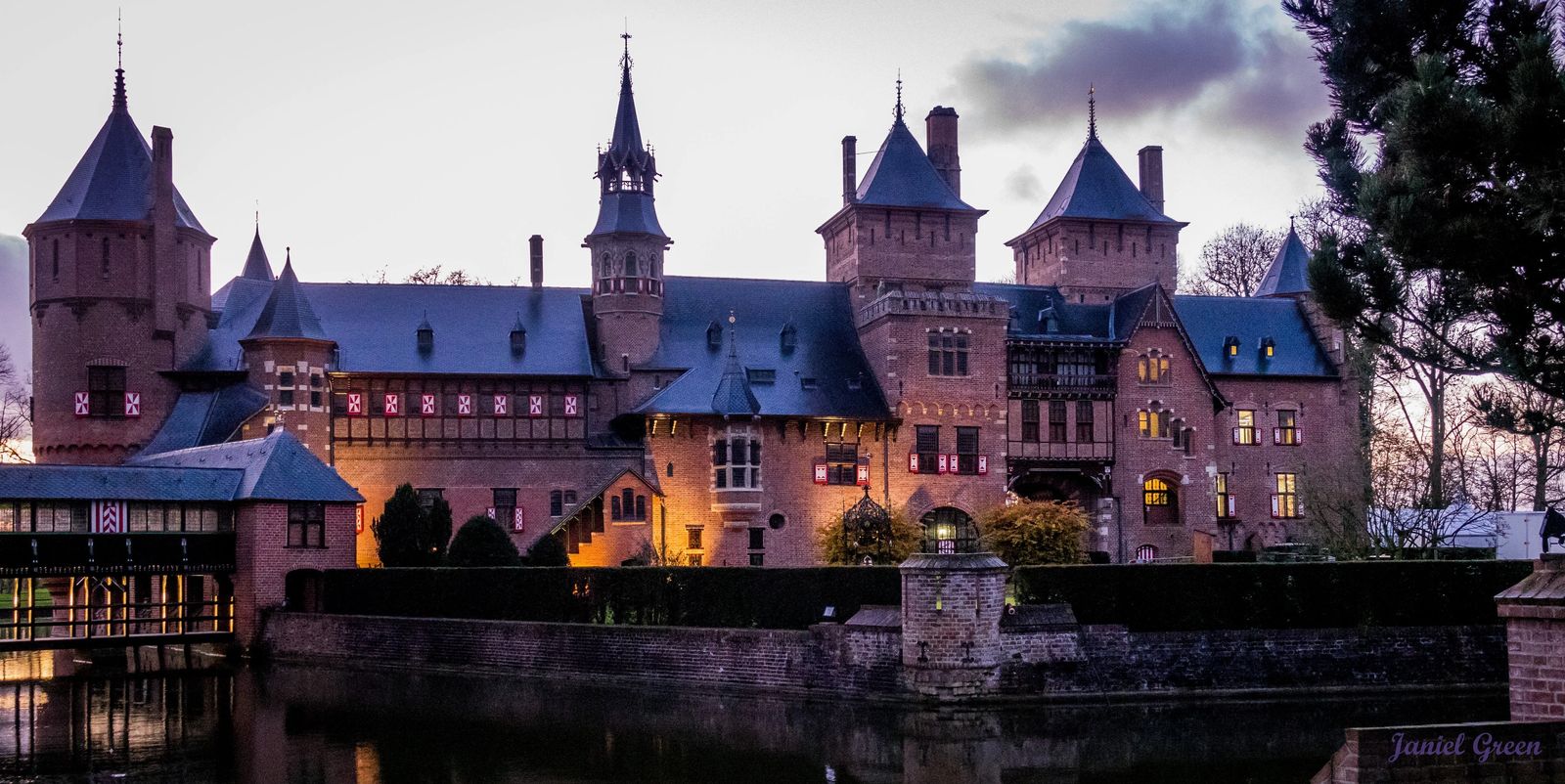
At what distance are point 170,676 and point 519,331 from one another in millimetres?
15545

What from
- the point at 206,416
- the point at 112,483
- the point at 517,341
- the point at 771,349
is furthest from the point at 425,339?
the point at 112,483

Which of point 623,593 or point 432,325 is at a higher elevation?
point 432,325

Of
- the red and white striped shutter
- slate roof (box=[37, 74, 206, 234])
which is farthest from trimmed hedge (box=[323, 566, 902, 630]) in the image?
slate roof (box=[37, 74, 206, 234])

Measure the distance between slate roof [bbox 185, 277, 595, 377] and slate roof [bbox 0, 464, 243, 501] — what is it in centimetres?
777

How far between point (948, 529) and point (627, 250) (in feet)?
40.7

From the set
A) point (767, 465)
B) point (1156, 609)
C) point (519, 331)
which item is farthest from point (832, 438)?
point (1156, 609)

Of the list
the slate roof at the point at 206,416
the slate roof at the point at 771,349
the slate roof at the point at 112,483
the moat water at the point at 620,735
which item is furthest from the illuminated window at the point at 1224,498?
the slate roof at the point at 112,483

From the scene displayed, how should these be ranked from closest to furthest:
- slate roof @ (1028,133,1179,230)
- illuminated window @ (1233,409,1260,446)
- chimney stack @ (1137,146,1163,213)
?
illuminated window @ (1233,409,1260,446), slate roof @ (1028,133,1179,230), chimney stack @ (1137,146,1163,213)

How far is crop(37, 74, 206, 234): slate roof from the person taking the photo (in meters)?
42.2

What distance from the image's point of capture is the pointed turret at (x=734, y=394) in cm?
4362

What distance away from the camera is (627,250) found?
45.6m

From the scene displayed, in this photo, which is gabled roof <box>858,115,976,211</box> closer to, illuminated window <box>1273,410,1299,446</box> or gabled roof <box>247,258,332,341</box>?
illuminated window <box>1273,410,1299,446</box>

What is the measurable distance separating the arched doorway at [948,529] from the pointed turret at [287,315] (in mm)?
17816

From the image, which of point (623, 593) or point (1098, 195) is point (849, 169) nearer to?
point (1098, 195)
